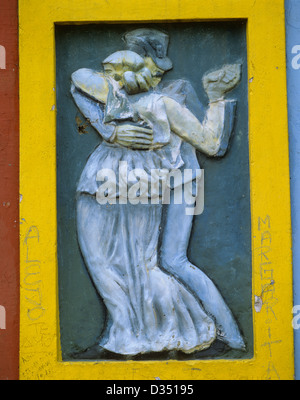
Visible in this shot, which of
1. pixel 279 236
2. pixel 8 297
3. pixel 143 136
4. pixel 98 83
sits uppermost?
pixel 98 83

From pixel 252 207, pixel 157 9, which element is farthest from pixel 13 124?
pixel 252 207

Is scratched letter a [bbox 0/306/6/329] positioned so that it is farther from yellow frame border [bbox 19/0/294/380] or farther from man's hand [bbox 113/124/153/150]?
man's hand [bbox 113/124/153/150]

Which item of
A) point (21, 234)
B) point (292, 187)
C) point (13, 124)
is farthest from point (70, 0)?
point (292, 187)

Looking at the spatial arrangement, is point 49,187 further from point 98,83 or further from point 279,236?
point 279,236

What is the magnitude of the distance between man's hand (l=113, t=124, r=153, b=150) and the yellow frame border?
44 cm

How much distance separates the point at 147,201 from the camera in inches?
199

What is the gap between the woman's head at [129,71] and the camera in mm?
5039

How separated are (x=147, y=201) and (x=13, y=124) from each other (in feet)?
3.43

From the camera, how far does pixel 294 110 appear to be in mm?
5082

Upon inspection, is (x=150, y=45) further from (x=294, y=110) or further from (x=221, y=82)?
(x=294, y=110)

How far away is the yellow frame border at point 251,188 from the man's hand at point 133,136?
1.46 ft

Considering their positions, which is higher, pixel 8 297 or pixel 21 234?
pixel 21 234

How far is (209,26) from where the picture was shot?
516 centimetres

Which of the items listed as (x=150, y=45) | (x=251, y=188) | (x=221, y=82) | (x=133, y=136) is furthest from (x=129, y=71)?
(x=251, y=188)
